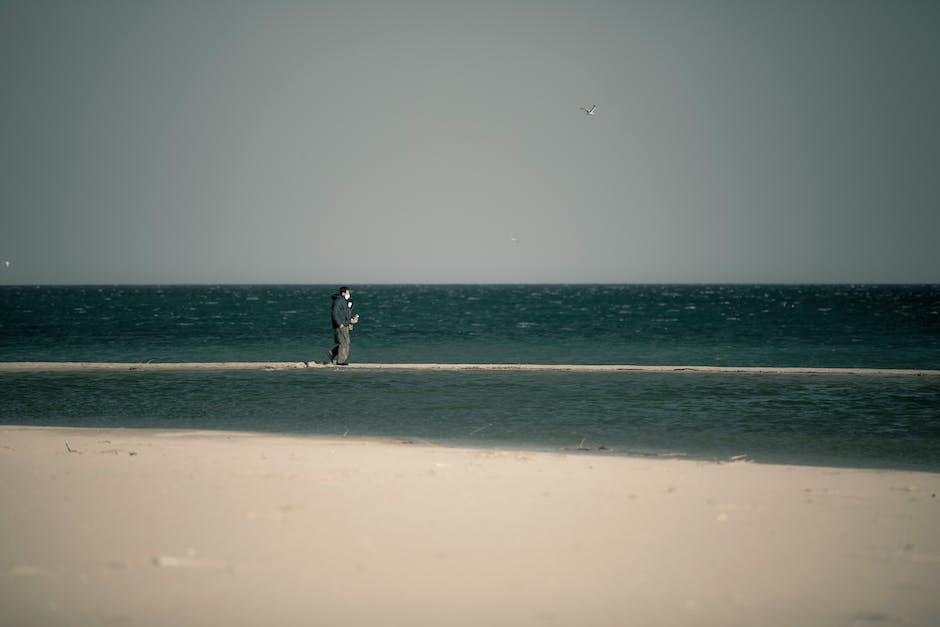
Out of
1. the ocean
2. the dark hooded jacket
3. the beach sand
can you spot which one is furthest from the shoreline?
the beach sand

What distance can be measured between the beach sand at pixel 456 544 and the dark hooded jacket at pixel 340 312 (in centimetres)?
1406

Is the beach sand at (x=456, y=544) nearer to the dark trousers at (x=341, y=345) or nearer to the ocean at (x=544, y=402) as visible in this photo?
the ocean at (x=544, y=402)

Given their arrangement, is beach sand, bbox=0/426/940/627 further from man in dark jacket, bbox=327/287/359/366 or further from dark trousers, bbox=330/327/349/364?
dark trousers, bbox=330/327/349/364

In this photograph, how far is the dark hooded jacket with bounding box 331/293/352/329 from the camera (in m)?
24.4

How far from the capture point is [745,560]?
636 centimetres

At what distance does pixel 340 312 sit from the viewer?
24547 mm

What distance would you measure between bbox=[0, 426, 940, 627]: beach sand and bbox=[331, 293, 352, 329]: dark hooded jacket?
14.1 metres

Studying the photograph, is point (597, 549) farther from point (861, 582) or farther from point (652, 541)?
point (861, 582)

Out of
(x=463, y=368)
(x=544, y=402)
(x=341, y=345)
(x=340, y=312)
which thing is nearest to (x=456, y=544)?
(x=544, y=402)

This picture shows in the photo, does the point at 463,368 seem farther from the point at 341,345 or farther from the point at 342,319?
the point at 342,319

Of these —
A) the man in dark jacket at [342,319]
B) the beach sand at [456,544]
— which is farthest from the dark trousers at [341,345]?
the beach sand at [456,544]

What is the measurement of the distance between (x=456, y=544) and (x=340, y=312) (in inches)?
725

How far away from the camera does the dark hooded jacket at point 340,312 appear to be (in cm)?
2442

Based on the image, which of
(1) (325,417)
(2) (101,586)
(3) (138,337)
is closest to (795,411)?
(1) (325,417)
